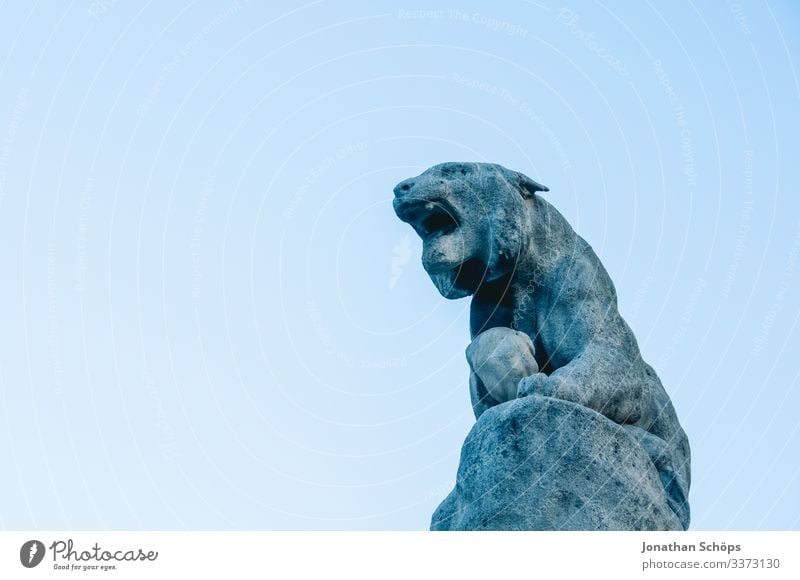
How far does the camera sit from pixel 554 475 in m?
8.16

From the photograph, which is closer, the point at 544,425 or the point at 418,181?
the point at 544,425

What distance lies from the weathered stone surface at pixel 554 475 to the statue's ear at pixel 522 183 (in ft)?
7.16

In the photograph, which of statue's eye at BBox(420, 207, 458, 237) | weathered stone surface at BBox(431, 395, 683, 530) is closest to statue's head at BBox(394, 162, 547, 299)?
statue's eye at BBox(420, 207, 458, 237)

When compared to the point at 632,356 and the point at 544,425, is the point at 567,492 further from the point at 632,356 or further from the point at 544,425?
the point at 632,356

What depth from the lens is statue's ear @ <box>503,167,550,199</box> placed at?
9961 millimetres

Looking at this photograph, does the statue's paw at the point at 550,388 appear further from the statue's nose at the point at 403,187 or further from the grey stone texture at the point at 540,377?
the statue's nose at the point at 403,187

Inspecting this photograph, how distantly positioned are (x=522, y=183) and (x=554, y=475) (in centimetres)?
282

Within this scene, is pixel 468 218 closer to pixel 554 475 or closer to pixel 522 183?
pixel 522 183

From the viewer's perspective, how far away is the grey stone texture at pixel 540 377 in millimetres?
8188

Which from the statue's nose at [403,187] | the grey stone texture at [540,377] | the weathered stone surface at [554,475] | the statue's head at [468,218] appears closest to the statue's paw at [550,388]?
the grey stone texture at [540,377]
